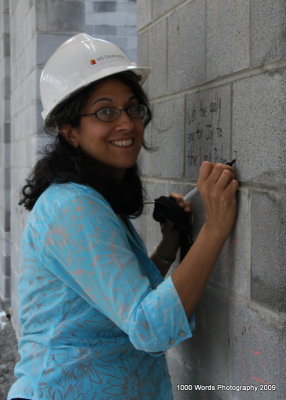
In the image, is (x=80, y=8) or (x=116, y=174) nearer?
(x=116, y=174)

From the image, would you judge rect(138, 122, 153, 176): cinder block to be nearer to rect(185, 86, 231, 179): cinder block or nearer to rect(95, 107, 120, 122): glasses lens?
rect(185, 86, 231, 179): cinder block

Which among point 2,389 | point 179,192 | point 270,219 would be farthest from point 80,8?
point 270,219

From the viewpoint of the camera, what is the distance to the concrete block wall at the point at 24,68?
15.6ft

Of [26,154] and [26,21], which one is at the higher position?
[26,21]

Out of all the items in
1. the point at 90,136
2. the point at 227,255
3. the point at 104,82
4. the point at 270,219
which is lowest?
the point at 227,255

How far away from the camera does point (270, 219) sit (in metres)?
1.74

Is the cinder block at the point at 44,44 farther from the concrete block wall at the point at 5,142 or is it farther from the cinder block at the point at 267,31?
the cinder block at the point at 267,31

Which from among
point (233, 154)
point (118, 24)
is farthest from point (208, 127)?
point (118, 24)

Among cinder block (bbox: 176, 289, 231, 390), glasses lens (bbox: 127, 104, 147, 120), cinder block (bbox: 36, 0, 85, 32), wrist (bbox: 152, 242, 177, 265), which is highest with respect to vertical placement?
cinder block (bbox: 36, 0, 85, 32)

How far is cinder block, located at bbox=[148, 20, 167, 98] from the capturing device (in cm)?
263

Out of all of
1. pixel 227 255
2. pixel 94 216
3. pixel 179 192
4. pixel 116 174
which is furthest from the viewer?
pixel 179 192

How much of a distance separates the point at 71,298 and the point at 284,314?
0.68 metres

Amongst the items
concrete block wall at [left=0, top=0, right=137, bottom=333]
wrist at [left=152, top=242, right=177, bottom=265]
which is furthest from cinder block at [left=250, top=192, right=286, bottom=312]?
concrete block wall at [left=0, top=0, right=137, bottom=333]

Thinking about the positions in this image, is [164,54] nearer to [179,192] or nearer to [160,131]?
[160,131]
